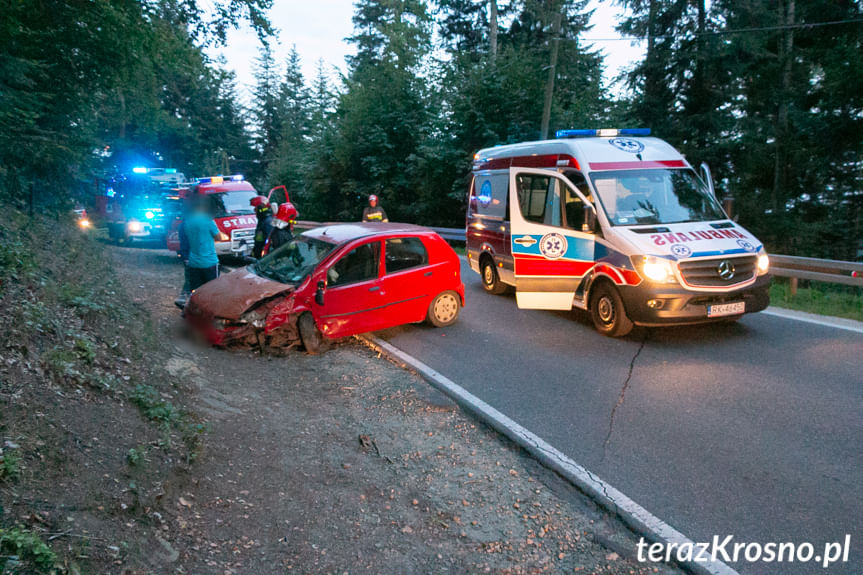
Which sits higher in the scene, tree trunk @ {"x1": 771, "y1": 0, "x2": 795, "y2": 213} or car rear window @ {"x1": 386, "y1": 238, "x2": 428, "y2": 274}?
tree trunk @ {"x1": 771, "y1": 0, "x2": 795, "y2": 213}

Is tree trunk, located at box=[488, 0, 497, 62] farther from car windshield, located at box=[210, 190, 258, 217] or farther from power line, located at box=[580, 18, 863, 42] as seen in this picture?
car windshield, located at box=[210, 190, 258, 217]

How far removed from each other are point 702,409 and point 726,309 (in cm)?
244

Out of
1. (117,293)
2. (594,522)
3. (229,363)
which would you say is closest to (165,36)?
(117,293)

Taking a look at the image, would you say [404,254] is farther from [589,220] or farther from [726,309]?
[726,309]

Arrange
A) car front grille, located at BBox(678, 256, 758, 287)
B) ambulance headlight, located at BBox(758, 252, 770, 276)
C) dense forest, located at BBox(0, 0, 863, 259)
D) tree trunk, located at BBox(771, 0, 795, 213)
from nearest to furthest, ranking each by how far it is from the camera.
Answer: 1. car front grille, located at BBox(678, 256, 758, 287)
2. ambulance headlight, located at BBox(758, 252, 770, 276)
3. dense forest, located at BBox(0, 0, 863, 259)
4. tree trunk, located at BBox(771, 0, 795, 213)

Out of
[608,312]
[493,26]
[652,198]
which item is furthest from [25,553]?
[493,26]

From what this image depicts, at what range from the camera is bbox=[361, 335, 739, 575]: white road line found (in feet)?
12.5

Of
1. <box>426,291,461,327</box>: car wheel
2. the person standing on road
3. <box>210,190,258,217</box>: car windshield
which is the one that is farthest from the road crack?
<box>210,190,258,217</box>: car windshield

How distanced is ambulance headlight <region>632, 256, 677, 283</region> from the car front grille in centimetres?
13

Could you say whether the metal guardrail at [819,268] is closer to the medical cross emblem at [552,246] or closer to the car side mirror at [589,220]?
the car side mirror at [589,220]

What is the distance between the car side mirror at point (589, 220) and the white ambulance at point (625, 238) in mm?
14

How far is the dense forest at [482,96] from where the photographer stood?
42.9 ft

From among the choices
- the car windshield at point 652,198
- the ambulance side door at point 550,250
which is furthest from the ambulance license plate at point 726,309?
the ambulance side door at point 550,250

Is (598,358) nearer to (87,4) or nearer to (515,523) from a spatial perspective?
(515,523)
